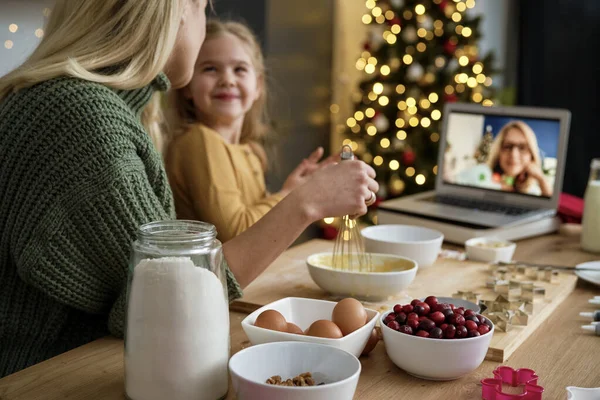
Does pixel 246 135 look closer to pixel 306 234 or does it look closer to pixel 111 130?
pixel 111 130

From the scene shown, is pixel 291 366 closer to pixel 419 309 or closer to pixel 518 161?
pixel 419 309

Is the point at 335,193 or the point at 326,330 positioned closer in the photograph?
the point at 326,330

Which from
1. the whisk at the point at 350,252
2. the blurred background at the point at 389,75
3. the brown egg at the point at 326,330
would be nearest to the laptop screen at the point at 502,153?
the whisk at the point at 350,252

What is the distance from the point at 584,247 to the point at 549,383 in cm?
99

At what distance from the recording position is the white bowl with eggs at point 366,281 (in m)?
1.39

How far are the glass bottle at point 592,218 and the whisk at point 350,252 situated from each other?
744 mm

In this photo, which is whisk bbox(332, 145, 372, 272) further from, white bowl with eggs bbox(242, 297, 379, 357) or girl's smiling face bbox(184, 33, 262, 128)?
girl's smiling face bbox(184, 33, 262, 128)

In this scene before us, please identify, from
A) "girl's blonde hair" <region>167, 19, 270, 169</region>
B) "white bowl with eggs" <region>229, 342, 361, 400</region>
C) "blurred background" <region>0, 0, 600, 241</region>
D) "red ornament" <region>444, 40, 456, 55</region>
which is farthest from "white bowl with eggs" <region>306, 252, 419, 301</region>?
"red ornament" <region>444, 40, 456, 55</region>

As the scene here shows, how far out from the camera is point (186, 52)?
151 cm

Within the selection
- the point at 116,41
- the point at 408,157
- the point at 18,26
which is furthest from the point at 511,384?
the point at 408,157

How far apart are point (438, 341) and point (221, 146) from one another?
122 cm

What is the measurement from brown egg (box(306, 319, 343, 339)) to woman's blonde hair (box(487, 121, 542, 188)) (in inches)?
49.7

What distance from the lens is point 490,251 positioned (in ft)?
5.86

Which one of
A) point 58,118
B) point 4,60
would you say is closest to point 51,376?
point 58,118
